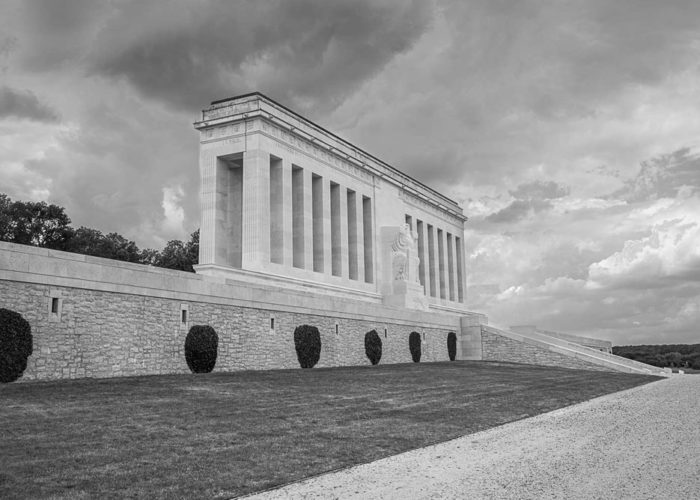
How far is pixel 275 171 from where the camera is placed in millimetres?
41750

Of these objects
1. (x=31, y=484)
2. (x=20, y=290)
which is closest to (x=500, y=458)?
(x=31, y=484)

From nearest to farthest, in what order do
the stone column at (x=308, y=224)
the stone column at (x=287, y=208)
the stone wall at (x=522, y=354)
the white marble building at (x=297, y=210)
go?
the stone wall at (x=522, y=354) → the white marble building at (x=297, y=210) → the stone column at (x=287, y=208) → the stone column at (x=308, y=224)

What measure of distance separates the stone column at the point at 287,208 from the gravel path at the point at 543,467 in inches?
1066

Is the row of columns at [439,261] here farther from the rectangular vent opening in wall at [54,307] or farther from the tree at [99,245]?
the rectangular vent opening in wall at [54,307]

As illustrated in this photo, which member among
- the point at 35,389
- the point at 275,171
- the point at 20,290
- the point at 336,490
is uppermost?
the point at 275,171

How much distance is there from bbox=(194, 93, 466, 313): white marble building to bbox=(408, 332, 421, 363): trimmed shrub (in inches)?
291

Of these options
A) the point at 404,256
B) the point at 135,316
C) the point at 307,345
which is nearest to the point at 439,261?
the point at 404,256

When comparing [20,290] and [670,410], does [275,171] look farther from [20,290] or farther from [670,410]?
[670,410]

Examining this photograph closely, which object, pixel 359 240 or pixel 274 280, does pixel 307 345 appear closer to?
pixel 274 280

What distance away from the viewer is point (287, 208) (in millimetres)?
41312

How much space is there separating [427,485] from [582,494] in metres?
1.90

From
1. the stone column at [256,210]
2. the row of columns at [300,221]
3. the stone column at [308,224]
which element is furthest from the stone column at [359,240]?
the stone column at [256,210]

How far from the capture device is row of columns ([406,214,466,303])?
64.9 m

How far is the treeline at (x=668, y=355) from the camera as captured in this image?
5719 cm
